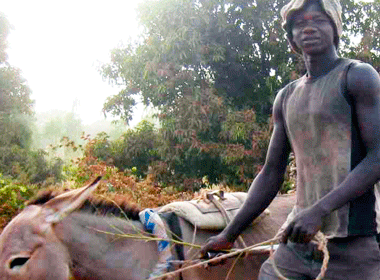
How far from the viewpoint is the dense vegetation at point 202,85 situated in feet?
36.1

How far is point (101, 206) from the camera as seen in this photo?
11.7 ft

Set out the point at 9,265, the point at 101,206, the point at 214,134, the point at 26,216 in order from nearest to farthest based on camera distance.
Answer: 1. the point at 9,265
2. the point at 26,216
3. the point at 101,206
4. the point at 214,134

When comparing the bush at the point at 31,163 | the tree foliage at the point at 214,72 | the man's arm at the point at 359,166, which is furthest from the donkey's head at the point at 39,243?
the bush at the point at 31,163

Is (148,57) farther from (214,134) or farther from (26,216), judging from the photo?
(26,216)

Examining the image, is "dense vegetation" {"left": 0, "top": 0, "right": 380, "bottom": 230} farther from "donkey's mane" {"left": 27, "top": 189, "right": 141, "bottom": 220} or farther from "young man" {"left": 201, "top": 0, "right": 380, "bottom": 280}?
"young man" {"left": 201, "top": 0, "right": 380, "bottom": 280}

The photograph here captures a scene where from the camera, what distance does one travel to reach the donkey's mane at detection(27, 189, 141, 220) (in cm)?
347

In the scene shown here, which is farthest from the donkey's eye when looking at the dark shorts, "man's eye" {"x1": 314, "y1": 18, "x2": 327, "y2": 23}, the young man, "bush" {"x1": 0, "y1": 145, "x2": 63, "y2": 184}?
"bush" {"x1": 0, "y1": 145, "x2": 63, "y2": 184}

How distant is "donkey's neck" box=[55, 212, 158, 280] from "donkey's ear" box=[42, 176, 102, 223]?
6 centimetres

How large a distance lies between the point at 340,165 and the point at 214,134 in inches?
356

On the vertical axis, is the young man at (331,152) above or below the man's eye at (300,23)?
below

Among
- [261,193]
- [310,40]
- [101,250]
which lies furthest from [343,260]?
[101,250]

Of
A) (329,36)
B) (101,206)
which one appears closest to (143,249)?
(101,206)

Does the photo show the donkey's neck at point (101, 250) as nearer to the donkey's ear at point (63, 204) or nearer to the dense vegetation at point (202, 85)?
the donkey's ear at point (63, 204)

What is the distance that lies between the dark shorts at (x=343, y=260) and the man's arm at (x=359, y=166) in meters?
0.23
